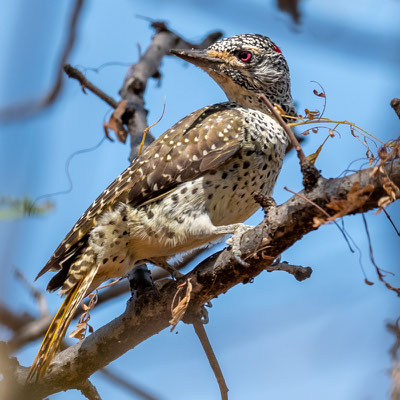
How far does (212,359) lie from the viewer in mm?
3496

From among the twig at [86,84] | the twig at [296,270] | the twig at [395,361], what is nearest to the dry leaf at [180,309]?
the twig at [296,270]

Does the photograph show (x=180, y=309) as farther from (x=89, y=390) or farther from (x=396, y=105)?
(x=396, y=105)

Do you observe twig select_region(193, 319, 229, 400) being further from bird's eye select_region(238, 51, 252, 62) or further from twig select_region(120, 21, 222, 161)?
bird's eye select_region(238, 51, 252, 62)

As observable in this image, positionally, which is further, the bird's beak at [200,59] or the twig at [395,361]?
the bird's beak at [200,59]

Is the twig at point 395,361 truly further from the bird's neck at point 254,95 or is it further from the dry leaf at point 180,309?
the bird's neck at point 254,95

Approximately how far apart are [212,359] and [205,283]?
40 centimetres

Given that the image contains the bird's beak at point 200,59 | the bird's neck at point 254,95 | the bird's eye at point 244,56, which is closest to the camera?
the bird's beak at point 200,59

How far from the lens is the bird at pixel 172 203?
4.08 metres

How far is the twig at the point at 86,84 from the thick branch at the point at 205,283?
2241mm

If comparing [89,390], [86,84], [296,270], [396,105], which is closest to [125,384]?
[89,390]

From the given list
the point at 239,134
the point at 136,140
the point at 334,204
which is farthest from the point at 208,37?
the point at 334,204

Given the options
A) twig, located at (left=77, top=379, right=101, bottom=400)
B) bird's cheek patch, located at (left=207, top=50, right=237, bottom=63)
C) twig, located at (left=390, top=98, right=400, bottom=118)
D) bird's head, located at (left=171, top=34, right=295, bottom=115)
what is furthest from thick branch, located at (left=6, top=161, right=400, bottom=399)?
bird's cheek patch, located at (left=207, top=50, right=237, bottom=63)

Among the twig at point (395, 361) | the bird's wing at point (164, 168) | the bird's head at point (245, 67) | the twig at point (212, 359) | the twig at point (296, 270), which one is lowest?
the twig at point (212, 359)

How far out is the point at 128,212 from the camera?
4.17 metres
